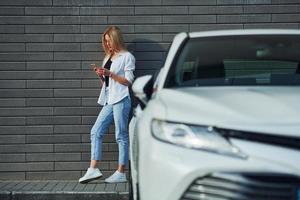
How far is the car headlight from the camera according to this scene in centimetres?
288

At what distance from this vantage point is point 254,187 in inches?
109

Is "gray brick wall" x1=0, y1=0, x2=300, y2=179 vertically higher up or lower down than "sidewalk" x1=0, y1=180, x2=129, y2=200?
higher up

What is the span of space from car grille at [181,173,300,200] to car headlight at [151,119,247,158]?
0.13m

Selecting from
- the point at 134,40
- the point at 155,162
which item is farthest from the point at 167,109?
the point at 134,40

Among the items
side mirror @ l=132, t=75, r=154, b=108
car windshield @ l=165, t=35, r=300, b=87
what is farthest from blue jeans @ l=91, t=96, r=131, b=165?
side mirror @ l=132, t=75, r=154, b=108

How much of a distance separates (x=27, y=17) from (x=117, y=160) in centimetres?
215

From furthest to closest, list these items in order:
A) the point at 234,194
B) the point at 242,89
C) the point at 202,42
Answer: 1. the point at 202,42
2. the point at 242,89
3. the point at 234,194

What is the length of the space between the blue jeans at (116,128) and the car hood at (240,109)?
3.07m

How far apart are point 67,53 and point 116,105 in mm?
983

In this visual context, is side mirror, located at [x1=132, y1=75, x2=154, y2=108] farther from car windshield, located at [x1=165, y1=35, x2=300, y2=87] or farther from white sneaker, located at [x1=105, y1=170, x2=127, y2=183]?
white sneaker, located at [x1=105, y1=170, x2=127, y2=183]

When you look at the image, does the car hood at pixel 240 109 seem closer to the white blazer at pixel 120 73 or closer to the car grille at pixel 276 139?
the car grille at pixel 276 139

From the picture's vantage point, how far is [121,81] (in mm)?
6500

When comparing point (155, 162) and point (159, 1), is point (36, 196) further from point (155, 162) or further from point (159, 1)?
point (155, 162)

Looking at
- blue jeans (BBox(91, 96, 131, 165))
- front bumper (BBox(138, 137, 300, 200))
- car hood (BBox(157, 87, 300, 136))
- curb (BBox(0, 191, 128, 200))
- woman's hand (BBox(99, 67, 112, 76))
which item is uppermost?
woman's hand (BBox(99, 67, 112, 76))
